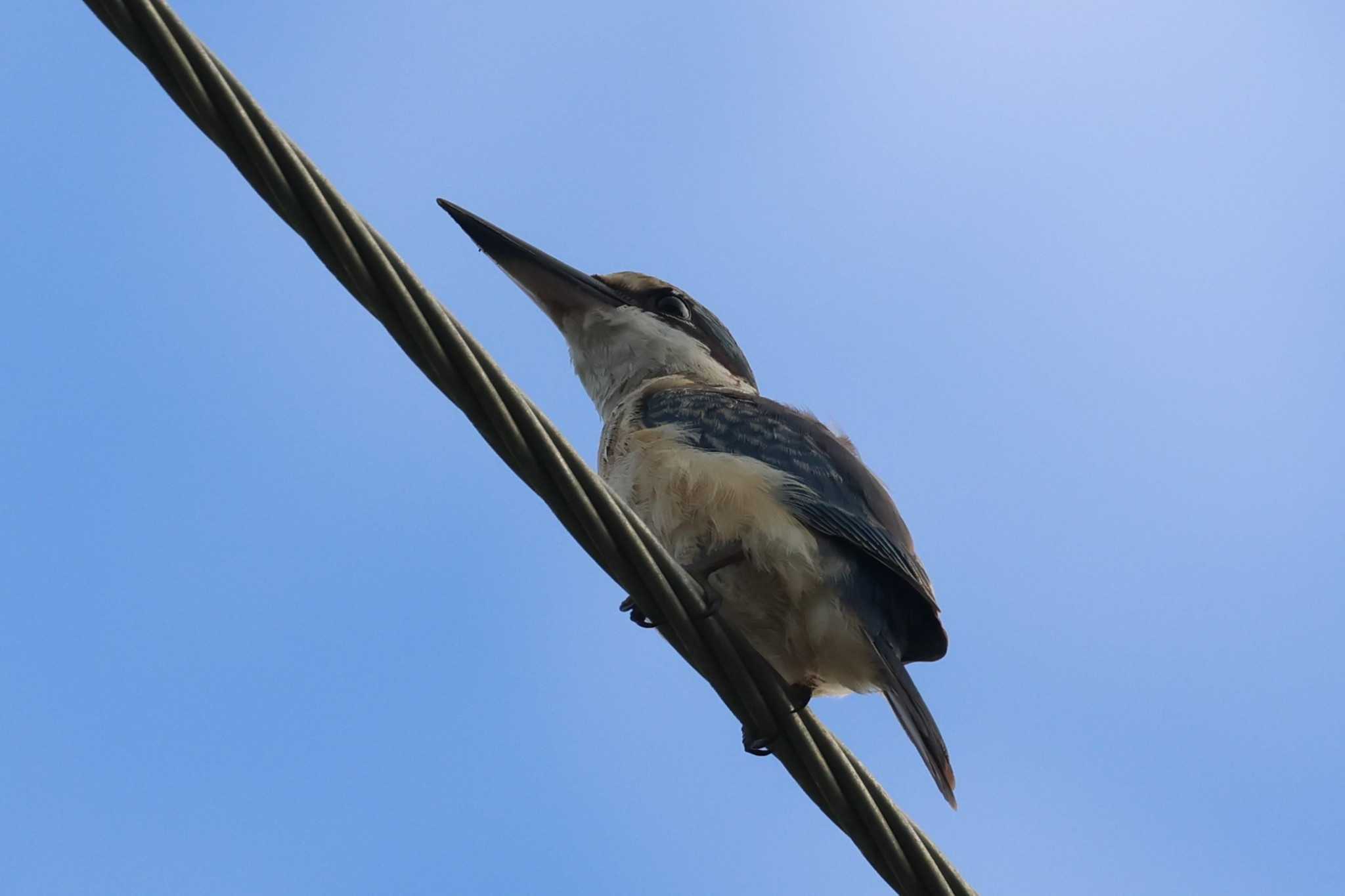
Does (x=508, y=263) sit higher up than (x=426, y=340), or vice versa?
(x=508, y=263)

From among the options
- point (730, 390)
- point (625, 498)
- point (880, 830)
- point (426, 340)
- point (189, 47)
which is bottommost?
point (880, 830)

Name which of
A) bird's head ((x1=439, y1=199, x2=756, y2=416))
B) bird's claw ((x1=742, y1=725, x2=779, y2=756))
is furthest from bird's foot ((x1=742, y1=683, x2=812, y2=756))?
bird's head ((x1=439, y1=199, x2=756, y2=416))

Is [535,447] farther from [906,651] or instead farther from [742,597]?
[906,651]

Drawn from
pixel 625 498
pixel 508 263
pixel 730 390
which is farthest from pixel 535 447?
pixel 508 263

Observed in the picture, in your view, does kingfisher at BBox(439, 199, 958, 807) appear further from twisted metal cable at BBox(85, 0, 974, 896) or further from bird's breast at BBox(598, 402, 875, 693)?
twisted metal cable at BBox(85, 0, 974, 896)

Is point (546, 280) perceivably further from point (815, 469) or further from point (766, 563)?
point (766, 563)

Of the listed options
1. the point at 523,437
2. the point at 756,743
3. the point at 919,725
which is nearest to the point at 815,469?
the point at 919,725
